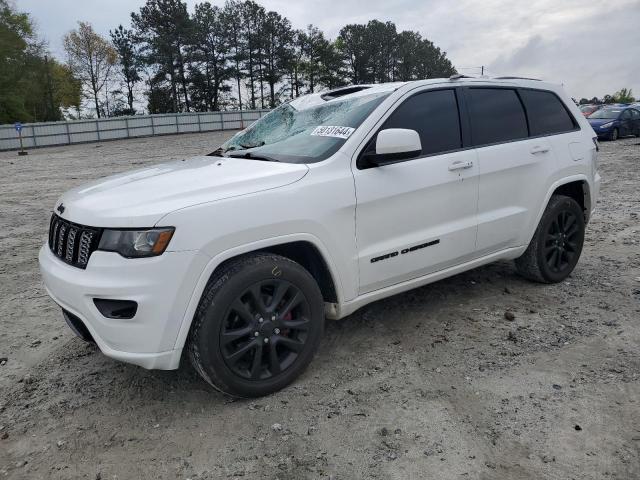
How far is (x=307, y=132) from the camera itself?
3.69 meters

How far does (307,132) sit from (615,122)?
71.8 feet

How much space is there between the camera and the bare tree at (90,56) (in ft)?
178

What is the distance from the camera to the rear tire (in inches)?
180

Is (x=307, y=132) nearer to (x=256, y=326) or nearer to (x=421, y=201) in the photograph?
(x=421, y=201)

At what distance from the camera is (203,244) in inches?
106

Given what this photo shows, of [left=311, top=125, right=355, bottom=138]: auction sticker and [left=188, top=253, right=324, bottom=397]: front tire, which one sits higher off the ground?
[left=311, top=125, right=355, bottom=138]: auction sticker

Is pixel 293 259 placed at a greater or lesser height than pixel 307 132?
lesser

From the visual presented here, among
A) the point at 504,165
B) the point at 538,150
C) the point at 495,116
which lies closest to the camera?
the point at 504,165

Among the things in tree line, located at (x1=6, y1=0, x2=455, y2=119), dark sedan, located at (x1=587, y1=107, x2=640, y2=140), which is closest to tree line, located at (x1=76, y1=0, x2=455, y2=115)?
tree line, located at (x1=6, y1=0, x2=455, y2=119)

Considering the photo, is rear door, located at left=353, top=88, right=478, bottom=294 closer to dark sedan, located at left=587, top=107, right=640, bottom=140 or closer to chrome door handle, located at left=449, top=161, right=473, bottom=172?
chrome door handle, located at left=449, top=161, right=473, bottom=172

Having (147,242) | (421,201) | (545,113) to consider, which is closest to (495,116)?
(545,113)

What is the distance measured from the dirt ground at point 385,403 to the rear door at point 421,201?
1.97 ft

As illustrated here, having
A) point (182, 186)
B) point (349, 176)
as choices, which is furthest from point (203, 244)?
point (349, 176)

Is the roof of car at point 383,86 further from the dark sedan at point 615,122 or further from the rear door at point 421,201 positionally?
the dark sedan at point 615,122
